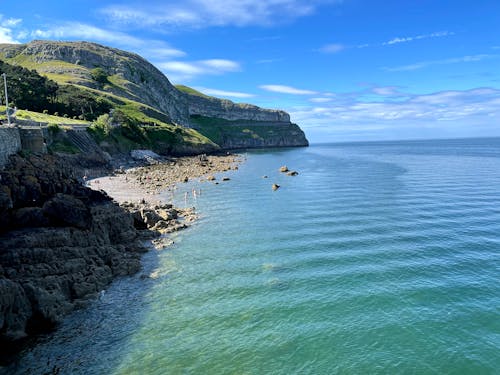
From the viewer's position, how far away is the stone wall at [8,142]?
126 ft

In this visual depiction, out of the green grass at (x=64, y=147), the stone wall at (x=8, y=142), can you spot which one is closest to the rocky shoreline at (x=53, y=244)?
the stone wall at (x=8, y=142)

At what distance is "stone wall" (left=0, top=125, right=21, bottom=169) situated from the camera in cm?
3828

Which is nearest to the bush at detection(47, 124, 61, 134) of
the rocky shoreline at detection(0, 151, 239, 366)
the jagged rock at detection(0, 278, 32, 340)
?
the rocky shoreline at detection(0, 151, 239, 366)

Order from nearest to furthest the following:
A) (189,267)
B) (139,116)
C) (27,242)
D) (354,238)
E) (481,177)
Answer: (27,242) < (189,267) < (354,238) < (481,177) < (139,116)

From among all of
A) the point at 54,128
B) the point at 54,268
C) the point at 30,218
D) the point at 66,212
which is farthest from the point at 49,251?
the point at 54,128

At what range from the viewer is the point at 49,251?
25.9 meters

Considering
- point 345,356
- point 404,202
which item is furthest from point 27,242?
point 404,202

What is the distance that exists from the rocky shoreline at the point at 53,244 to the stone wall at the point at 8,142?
1.05 meters

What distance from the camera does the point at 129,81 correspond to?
198500 mm

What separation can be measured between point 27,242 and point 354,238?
28.8 metres

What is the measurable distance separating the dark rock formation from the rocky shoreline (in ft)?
0.17

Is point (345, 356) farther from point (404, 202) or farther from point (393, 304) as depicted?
point (404, 202)

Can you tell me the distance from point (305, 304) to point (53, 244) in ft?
62.9

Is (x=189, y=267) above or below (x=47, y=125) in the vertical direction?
below
